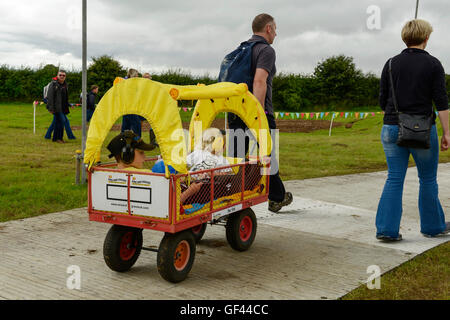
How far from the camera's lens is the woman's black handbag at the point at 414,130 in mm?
4930

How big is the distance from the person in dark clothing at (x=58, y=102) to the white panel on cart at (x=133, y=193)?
35.9 feet

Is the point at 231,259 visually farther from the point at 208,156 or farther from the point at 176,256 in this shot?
the point at 208,156

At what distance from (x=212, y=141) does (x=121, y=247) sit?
1298mm

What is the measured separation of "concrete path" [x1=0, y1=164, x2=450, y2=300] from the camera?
3.93m

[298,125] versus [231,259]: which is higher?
[298,125]

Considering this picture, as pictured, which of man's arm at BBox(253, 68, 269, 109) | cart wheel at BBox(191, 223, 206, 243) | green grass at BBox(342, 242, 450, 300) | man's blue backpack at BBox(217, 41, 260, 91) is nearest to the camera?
green grass at BBox(342, 242, 450, 300)

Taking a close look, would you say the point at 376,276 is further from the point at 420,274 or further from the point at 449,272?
the point at 449,272

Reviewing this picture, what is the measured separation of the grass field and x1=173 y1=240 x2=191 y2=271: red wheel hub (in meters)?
1.35

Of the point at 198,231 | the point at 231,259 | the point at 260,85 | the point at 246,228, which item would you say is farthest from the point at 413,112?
the point at 198,231

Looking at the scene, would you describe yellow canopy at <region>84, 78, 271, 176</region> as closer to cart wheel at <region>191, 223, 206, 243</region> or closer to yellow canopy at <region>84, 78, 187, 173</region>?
yellow canopy at <region>84, 78, 187, 173</region>

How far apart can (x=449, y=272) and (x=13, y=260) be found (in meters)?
3.79

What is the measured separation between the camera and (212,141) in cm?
487

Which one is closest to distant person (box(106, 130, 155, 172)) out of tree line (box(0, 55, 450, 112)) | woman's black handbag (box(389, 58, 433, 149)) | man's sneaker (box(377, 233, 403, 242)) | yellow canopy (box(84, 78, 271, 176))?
yellow canopy (box(84, 78, 271, 176))
